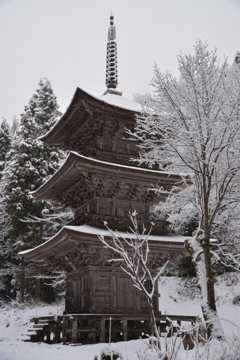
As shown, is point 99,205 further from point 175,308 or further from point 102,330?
point 175,308

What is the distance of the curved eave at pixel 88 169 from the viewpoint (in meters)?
13.6

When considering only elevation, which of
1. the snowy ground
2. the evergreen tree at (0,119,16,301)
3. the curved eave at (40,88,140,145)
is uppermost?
the curved eave at (40,88,140,145)

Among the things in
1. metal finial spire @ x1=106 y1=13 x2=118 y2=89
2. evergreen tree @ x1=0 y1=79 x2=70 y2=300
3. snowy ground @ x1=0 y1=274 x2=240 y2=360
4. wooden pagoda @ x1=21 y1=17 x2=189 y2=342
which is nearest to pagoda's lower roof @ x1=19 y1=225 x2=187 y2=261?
wooden pagoda @ x1=21 y1=17 x2=189 y2=342

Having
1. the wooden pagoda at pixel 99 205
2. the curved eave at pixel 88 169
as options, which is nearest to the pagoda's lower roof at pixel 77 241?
the wooden pagoda at pixel 99 205

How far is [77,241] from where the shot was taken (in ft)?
42.4

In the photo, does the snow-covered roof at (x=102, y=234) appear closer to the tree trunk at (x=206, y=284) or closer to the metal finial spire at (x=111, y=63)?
the tree trunk at (x=206, y=284)

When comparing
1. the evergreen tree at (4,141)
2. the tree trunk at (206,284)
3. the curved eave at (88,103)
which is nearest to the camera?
the tree trunk at (206,284)


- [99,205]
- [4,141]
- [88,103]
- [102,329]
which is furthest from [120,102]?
[4,141]

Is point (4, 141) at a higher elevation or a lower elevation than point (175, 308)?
higher

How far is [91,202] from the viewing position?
1529 centimetres

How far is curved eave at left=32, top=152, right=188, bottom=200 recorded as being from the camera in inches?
537

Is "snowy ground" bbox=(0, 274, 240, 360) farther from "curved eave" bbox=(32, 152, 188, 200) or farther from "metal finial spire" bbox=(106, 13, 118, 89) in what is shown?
"metal finial spire" bbox=(106, 13, 118, 89)

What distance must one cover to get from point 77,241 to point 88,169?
2.99m

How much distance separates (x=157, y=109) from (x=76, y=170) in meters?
4.67
